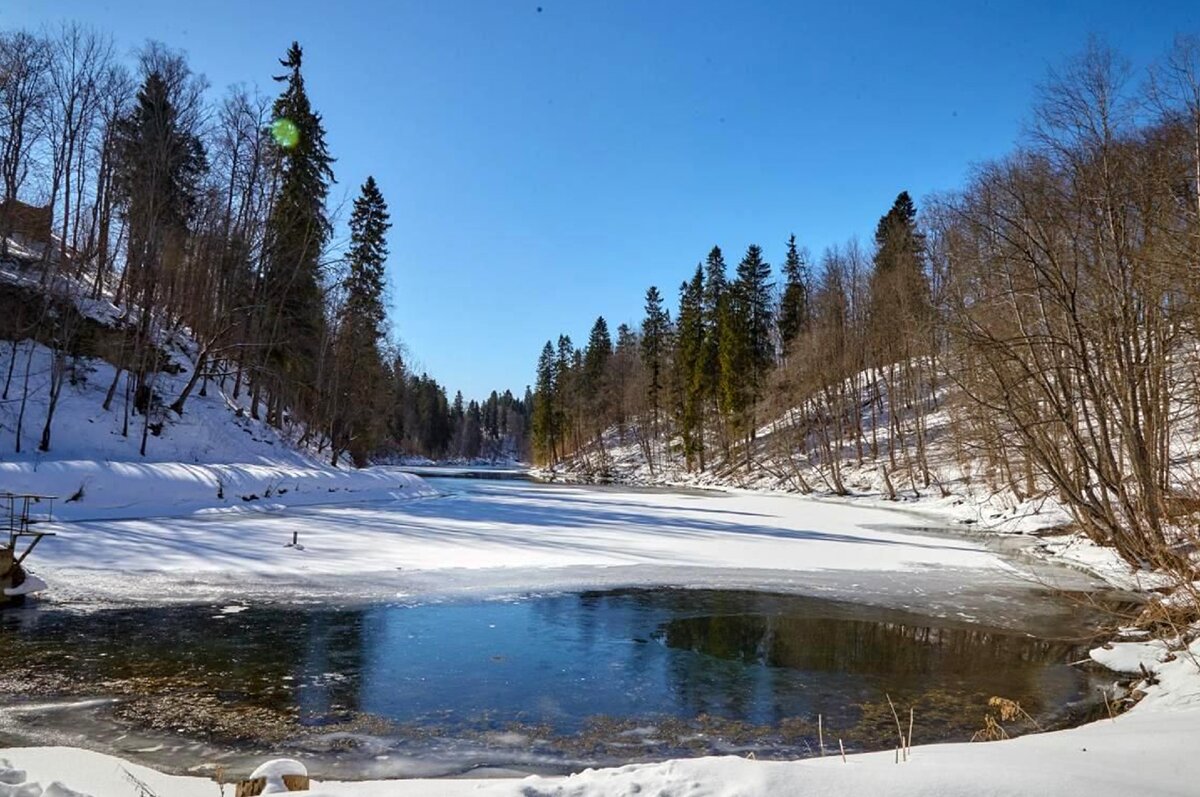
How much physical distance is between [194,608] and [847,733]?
28.0 ft

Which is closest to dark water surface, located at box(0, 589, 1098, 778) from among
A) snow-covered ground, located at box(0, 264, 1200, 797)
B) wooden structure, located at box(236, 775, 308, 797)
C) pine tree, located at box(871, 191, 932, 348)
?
snow-covered ground, located at box(0, 264, 1200, 797)

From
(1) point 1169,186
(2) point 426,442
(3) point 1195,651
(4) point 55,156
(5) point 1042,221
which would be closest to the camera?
(3) point 1195,651

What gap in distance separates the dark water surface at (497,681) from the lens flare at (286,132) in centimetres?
2944

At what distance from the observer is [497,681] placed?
7141 mm

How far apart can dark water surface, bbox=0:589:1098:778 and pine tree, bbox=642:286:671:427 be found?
5442cm

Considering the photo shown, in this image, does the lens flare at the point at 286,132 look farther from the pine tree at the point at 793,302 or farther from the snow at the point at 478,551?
the pine tree at the point at 793,302

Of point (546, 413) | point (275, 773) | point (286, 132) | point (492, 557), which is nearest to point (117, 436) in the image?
point (286, 132)

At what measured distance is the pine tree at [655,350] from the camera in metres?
65.0

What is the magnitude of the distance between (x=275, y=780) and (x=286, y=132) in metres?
36.1

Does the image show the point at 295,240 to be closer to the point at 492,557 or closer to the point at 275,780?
the point at 492,557

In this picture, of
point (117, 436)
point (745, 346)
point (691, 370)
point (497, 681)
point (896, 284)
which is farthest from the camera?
point (691, 370)

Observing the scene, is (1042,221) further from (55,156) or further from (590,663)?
(55,156)

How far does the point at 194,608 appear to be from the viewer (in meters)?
9.65

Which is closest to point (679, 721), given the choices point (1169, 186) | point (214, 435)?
point (1169, 186)
